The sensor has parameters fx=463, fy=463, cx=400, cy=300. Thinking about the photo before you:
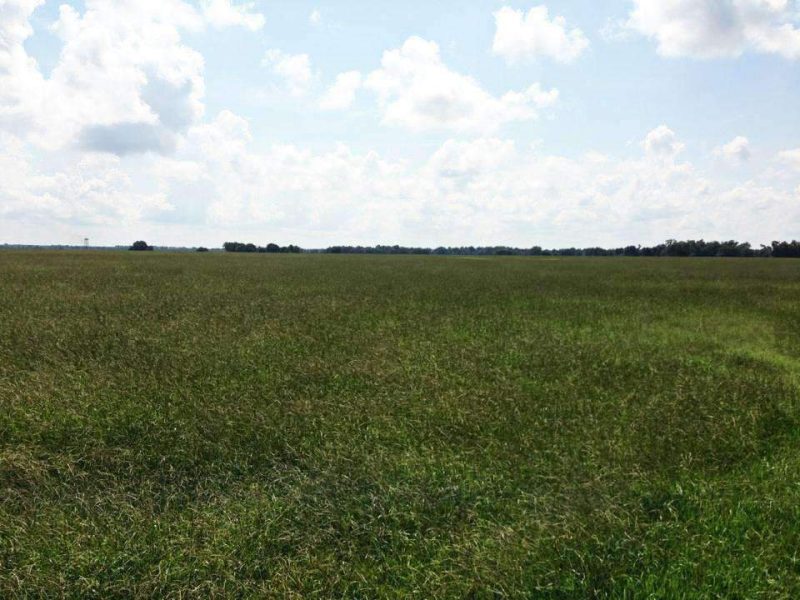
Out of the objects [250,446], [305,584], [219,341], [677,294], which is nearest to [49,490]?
[250,446]

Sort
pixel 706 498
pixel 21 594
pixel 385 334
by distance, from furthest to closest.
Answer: pixel 385 334 < pixel 706 498 < pixel 21 594

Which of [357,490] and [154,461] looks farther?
[154,461]

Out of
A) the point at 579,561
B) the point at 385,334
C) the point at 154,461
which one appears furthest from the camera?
the point at 385,334

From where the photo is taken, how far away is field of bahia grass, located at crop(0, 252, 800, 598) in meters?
4.18

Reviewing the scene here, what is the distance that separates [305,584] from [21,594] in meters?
2.34

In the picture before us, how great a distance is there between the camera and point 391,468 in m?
5.86

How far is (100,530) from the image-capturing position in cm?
466

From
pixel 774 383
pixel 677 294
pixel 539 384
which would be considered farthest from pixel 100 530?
pixel 677 294

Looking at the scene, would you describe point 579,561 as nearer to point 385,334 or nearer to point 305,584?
point 305,584

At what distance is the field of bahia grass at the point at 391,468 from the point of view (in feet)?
13.7

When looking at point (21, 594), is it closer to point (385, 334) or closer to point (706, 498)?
point (706, 498)

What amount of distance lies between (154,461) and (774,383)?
11.4 meters

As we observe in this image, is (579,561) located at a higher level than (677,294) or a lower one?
lower

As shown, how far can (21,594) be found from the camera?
12.7ft
